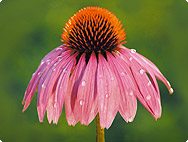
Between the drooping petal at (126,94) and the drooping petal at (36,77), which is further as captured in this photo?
the drooping petal at (36,77)

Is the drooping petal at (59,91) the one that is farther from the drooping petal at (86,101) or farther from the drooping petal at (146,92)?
the drooping petal at (146,92)

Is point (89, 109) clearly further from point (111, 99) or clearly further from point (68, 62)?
point (68, 62)

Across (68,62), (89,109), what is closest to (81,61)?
(68,62)

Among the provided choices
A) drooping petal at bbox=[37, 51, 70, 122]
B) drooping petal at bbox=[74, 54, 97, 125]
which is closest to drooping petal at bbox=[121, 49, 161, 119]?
drooping petal at bbox=[74, 54, 97, 125]

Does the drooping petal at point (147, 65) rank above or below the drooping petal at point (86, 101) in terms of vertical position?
above

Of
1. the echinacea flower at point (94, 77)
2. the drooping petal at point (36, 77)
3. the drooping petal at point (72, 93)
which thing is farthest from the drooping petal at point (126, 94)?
the drooping petal at point (36, 77)

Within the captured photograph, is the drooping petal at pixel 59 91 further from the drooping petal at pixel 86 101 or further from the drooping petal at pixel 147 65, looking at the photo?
the drooping petal at pixel 147 65

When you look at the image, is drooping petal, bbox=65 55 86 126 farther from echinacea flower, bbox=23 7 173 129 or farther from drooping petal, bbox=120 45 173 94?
drooping petal, bbox=120 45 173 94

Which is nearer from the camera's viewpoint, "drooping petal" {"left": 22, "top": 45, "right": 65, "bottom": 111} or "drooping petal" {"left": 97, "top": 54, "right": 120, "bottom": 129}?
"drooping petal" {"left": 97, "top": 54, "right": 120, "bottom": 129}
